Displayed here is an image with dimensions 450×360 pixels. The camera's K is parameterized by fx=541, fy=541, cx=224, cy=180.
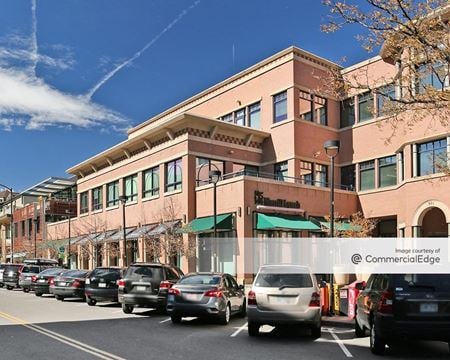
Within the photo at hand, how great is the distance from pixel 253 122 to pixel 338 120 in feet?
19.1

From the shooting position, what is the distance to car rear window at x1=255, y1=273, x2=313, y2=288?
12.0m

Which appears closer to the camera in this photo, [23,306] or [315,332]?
[315,332]

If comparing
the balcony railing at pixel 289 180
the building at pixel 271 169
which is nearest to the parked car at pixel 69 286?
the building at pixel 271 169

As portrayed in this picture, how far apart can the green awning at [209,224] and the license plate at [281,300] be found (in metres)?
17.6

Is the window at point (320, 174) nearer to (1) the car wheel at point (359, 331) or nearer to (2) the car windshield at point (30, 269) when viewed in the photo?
(2) the car windshield at point (30, 269)

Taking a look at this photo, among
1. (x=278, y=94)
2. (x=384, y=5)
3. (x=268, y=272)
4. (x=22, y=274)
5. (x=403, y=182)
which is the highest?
(x=278, y=94)

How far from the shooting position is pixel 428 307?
9.29 metres

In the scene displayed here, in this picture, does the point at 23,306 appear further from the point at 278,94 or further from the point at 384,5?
the point at 278,94

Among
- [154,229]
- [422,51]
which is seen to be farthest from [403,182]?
[422,51]

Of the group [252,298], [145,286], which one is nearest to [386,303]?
[252,298]

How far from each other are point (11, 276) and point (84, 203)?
16809mm

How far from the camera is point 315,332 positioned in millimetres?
11891

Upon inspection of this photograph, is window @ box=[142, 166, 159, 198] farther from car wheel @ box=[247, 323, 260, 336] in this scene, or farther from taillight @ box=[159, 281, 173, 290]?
car wheel @ box=[247, 323, 260, 336]

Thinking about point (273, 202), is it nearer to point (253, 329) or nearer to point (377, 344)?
point (253, 329)
